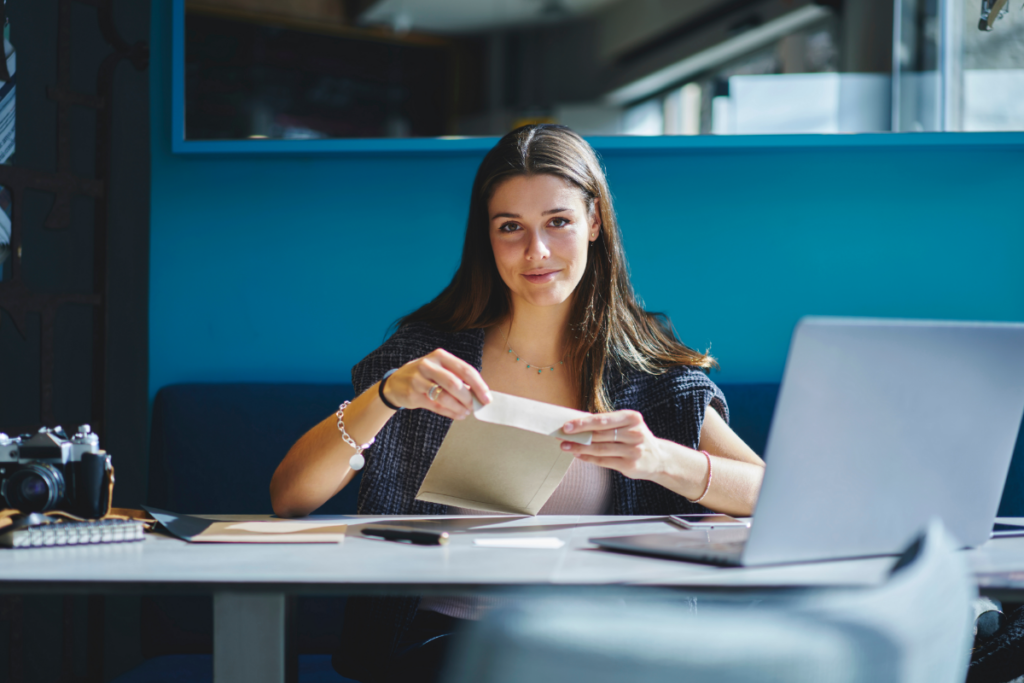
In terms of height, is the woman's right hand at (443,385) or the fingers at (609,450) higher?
the woman's right hand at (443,385)

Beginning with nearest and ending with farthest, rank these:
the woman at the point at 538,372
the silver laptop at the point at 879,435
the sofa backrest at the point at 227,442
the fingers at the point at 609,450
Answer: the silver laptop at the point at 879,435
the fingers at the point at 609,450
the woman at the point at 538,372
the sofa backrest at the point at 227,442

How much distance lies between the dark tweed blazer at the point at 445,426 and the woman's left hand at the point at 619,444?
259 mm

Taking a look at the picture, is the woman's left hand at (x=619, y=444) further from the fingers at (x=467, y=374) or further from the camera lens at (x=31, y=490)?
the camera lens at (x=31, y=490)

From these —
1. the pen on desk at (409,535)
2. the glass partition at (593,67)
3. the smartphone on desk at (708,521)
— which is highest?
the glass partition at (593,67)

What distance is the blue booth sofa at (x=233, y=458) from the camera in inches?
65.3

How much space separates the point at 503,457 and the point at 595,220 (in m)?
0.66

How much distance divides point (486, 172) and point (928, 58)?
3.82ft

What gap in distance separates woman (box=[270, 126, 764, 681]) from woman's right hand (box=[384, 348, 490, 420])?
42 millimetres

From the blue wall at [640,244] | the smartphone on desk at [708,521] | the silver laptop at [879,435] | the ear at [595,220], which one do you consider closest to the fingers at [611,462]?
the smartphone on desk at [708,521]

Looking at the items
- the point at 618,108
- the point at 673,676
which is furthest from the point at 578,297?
the point at 673,676

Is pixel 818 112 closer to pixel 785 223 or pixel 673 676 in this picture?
pixel 785 223

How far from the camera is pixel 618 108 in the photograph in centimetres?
194

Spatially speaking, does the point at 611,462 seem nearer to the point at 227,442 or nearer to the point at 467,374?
the point at 467,374

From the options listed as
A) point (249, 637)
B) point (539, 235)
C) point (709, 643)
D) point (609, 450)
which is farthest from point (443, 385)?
point (709, 643)
